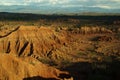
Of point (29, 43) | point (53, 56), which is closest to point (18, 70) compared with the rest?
point (53, 56)

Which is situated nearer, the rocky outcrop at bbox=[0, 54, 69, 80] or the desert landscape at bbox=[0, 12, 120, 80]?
the rocky outcrop at bbox=[0, 54, 69, 80]

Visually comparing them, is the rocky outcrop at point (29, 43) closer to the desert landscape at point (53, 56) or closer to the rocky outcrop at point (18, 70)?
the desert landscape at point (53, 56)

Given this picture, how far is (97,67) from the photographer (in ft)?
131

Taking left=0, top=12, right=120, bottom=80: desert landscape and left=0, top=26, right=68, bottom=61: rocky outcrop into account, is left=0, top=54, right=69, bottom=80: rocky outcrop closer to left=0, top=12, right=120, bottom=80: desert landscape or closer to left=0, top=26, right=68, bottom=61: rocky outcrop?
left=0, top=12, right=120, bottom=80: desert landscape

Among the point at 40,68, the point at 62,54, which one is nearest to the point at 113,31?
the point at 62,54

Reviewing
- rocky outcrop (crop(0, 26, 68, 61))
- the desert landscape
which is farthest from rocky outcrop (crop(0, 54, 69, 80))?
rocky outcrop (crop(0, 26, 68, 61))

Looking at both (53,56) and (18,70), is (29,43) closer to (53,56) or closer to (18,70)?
(53,56)

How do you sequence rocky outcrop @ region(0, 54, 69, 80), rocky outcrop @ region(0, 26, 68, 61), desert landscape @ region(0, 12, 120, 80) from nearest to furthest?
rocky outcrop @ region(0, 54, 69, 80)
desert landscape @ region(0, 12, 120, 80)
rocky outcrop @ region(0, 26, 68, 61)

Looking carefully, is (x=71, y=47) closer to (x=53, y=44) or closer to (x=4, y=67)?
(x=53, y=44)

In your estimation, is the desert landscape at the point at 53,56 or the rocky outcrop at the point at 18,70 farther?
the desert landscape at the point at 53,56

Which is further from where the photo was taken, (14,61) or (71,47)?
(71,47)

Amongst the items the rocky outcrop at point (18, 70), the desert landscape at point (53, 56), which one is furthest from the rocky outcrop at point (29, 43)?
the rocky outcrop at point (18, 70)

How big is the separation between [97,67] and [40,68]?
907 cm

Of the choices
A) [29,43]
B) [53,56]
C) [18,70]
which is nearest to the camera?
[18,70]
